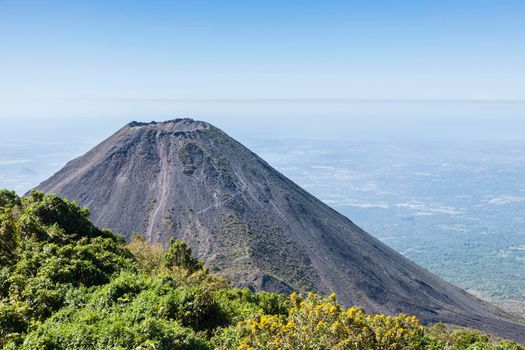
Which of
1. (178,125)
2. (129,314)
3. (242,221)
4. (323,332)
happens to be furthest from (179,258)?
(178,125)

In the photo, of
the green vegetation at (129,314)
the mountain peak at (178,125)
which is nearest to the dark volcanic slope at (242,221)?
the mountain peak at (178,125)

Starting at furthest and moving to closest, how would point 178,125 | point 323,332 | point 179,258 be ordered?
1. point 178,125
2. point 179,258
3. point 323,332

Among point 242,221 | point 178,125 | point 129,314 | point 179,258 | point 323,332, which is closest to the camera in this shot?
point 323,332

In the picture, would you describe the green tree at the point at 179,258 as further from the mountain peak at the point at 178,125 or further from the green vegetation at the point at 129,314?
the mountain peak at the point at 178,125

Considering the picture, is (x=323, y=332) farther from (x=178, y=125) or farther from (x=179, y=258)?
(x=178, y=125)

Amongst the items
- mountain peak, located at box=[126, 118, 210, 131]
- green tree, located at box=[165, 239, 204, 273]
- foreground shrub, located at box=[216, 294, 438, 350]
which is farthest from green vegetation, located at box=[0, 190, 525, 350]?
mountain peak, located at box=[126, 118, 210, 131]

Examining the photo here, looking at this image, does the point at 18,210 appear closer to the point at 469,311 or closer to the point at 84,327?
the point at 84,327

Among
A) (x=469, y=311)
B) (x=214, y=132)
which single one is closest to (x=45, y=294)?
(x=469, y=311)
